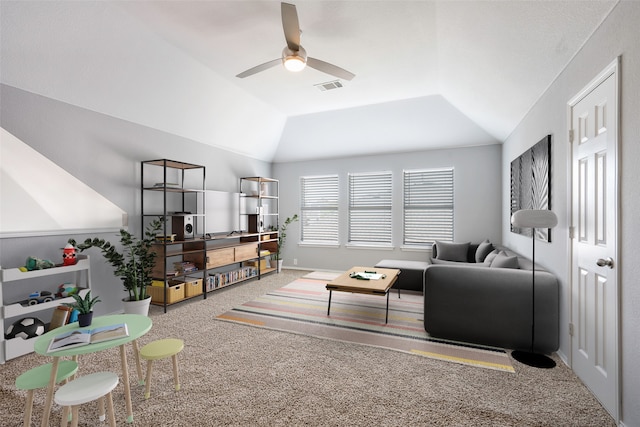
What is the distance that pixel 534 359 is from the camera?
2.58m

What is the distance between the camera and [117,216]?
385cm

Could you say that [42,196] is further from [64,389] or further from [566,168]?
[566,168]

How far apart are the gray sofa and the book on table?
2623 mm

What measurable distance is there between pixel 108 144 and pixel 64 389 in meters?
3.10

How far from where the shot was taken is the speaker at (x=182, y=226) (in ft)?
14.2

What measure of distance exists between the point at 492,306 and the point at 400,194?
3542mm

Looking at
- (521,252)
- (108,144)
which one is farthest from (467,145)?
(108,144)

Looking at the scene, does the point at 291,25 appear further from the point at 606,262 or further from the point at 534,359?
the point at 534,359

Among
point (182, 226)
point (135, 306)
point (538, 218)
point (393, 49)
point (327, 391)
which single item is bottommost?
point (327, 391)

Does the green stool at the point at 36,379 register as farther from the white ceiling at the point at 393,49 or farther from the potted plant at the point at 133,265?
the white ceiling at the point at 393,49

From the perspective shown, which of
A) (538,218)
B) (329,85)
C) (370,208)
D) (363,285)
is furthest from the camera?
(370,208)

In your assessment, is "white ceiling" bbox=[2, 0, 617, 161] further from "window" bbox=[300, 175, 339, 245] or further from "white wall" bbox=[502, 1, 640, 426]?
"window" bbox=[300, 175, 339, 245]

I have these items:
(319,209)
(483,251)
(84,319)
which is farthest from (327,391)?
(319,209)

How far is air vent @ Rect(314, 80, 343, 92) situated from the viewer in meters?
4.19
